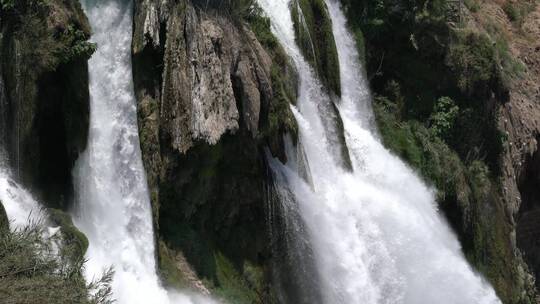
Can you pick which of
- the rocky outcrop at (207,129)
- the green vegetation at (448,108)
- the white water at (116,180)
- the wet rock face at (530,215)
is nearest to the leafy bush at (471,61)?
the green vegetation at (448,108)

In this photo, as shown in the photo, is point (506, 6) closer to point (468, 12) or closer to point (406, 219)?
point (468, 12)

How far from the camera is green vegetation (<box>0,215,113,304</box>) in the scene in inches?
368

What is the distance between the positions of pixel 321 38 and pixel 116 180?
8132 mm

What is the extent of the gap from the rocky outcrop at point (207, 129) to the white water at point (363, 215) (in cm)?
102

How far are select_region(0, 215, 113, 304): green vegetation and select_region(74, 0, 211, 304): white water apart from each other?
279 centimetres

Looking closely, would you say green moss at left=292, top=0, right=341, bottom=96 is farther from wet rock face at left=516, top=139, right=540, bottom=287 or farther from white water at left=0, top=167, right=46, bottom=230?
wet rock face at left=516, top=139, right=540, bottom=287

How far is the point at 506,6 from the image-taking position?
95.9 feet

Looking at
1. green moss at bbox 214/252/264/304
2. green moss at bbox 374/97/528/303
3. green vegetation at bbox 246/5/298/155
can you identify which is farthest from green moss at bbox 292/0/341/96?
green moss at bbox 214/252/264/304

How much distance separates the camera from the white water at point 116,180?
14.0 m

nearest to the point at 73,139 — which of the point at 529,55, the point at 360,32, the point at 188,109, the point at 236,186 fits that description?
the point at 188,109

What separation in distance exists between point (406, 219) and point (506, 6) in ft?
43.3

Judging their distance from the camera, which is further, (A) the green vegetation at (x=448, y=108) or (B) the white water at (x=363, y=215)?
(A) the green vegetation at (x=448, y=108)

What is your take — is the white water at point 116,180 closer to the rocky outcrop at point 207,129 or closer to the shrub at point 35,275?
the rocky outcrop at point 207,129

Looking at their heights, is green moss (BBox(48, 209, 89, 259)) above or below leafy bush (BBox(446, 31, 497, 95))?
below
